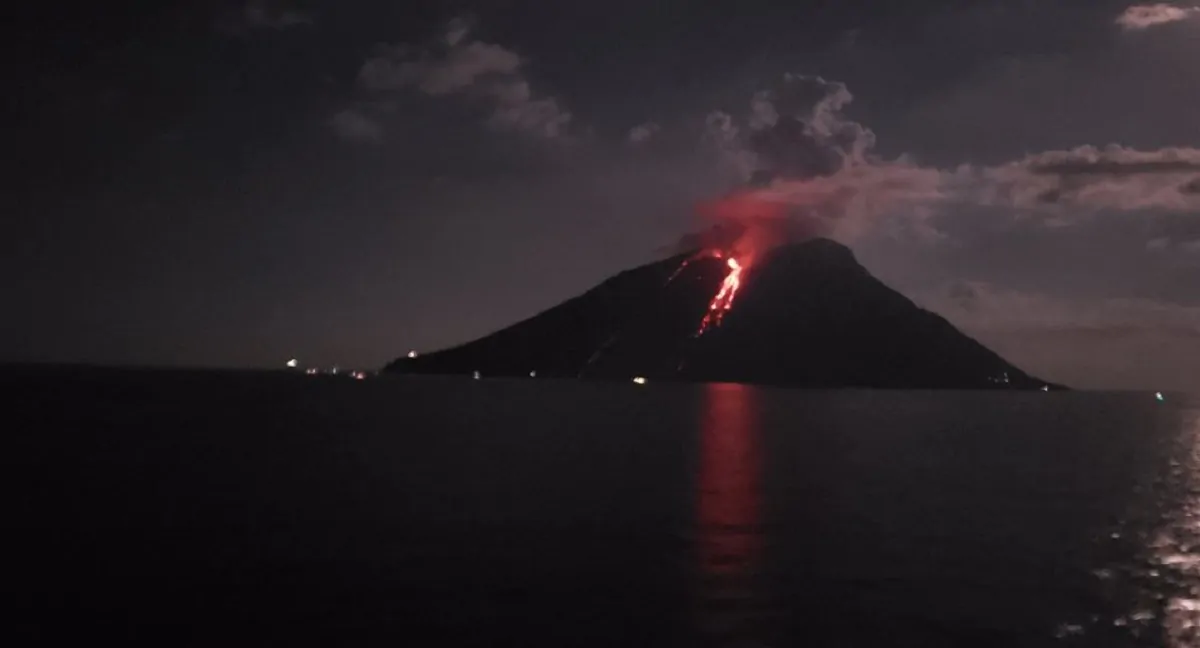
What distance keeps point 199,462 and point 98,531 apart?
29303 millimetres

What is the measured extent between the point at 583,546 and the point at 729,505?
1539 cm

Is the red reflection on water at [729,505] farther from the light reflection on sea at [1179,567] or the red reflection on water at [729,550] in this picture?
the light reflection on sea at [1179,567]

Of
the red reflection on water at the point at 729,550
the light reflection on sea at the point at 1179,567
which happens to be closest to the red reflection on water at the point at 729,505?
the red reflection on water at the point at 729,550

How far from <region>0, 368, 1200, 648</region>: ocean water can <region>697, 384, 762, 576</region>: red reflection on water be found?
0.23 m

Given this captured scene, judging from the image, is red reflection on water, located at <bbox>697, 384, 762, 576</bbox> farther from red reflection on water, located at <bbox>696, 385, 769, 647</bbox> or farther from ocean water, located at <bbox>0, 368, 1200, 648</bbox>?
ocean water, located at <bbox>0, 368, 1200, 648</bbox>

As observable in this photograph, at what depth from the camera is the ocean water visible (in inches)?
1068

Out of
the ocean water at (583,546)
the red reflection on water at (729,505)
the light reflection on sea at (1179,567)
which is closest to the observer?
the ocean water at (583,546)

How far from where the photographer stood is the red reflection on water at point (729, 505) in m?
37.0

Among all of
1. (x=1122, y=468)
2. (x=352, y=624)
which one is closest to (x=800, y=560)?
(x=352, y=624)

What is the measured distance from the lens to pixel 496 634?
26.0 metres

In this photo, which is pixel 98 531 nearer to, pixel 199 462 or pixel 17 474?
pixel 17 474

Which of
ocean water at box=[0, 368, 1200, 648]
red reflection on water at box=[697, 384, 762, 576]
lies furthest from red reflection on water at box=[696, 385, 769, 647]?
ocean water at box=[0, 368, 1200, 648]

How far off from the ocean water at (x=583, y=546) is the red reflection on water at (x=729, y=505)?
0.23 meters

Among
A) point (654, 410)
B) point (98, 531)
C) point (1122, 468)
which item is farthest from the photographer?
point (654, 410)
